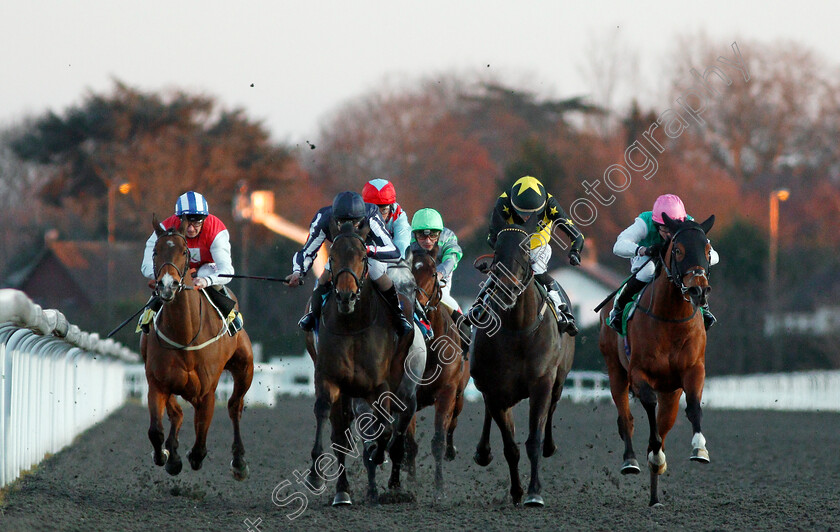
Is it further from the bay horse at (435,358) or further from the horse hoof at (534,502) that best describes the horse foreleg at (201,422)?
the horse hoof at (534,502)

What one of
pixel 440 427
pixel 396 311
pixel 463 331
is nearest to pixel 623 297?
pixel 463 331

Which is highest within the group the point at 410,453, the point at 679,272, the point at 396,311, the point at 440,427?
the point at 679,272

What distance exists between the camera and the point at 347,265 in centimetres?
718

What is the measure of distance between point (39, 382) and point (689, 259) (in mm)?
5441

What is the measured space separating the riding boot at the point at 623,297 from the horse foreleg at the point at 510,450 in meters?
1.24

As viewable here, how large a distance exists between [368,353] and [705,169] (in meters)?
36.1

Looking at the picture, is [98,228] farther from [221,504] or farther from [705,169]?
[221,504]

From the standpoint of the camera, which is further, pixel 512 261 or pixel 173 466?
pixel 173 466

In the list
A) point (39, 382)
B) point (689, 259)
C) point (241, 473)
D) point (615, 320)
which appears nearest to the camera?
point (689, 259)

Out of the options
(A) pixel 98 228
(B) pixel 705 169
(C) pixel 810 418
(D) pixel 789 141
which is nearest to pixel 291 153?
(A) pixel 98 228

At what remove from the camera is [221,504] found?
26.3 feet

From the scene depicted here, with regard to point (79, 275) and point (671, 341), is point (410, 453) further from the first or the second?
point (79, 275)

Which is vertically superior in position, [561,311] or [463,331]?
[561,311]

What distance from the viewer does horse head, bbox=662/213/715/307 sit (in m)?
7.65
